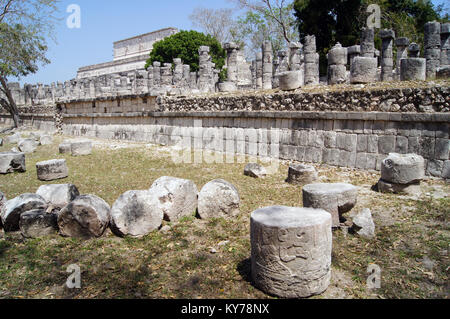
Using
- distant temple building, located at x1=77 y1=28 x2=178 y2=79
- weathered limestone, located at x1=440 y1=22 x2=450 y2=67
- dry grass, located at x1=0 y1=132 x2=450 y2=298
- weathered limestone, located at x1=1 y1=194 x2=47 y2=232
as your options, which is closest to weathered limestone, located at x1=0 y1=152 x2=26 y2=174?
weathered limestone, located at x1=1 y1=194 x2=47 y2=232

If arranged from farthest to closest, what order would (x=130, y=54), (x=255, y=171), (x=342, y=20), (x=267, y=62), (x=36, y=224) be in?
(x=130, y=54) → (x=342, y=20) → (x=267, y=62) → (x=255, y=171) → (x=36, y=224)

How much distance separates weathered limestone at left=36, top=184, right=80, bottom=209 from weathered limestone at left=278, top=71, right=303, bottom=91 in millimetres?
6691

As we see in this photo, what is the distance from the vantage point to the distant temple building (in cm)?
4162

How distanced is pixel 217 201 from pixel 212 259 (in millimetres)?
1420

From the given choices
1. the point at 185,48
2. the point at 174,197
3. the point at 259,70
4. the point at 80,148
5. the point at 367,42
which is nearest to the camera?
the point at 174,197

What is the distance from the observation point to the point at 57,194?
239 inches

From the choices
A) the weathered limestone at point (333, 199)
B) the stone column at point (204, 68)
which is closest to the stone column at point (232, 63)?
the stone column at point (204, 68)

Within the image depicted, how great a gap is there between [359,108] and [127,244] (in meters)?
6.40

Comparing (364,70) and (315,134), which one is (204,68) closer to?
(315,134)

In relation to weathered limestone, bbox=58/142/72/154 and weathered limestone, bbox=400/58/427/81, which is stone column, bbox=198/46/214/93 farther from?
weathered limestone, bbox=400/58/427/81

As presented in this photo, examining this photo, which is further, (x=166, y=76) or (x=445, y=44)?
(x=166, y=76)

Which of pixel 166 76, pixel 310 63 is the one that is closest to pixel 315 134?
pixel 310 63

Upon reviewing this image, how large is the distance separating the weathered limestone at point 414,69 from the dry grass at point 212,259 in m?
3.50
